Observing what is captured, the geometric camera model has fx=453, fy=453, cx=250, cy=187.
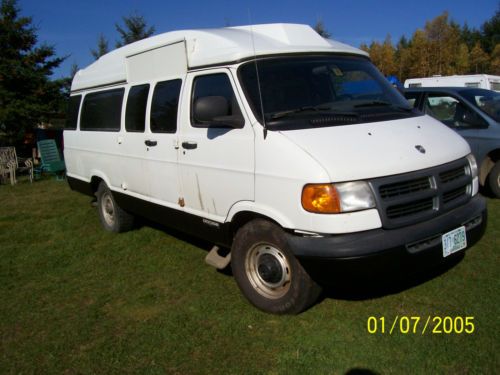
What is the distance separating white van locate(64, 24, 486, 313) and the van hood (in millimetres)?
11

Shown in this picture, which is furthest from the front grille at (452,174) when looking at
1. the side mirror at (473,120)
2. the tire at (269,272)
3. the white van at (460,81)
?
the white van at (460,81)

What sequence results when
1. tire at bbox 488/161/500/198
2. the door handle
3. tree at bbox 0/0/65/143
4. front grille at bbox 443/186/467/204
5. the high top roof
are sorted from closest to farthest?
front grille at bbox 443/186/467/204
the high top roof
the door handle
tire at bbox 488/161/500/198
tree at bbox 0/0/65/143

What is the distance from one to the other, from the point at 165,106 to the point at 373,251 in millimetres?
2710

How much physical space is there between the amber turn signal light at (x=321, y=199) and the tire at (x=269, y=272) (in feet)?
1.29

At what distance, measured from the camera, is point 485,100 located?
7668 mm

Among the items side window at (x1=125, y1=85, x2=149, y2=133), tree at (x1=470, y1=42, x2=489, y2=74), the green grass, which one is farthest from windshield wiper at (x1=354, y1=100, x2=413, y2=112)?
tree at (x1=470, y1=42, x2=489, y2=74)

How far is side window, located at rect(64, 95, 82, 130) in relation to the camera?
714cm

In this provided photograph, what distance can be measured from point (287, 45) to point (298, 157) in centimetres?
135

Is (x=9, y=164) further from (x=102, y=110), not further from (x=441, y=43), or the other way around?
(x=441, y=43)

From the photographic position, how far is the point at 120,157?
5730 mm

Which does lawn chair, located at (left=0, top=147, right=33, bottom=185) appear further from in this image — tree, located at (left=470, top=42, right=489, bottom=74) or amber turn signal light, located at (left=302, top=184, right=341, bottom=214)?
tree, located at (left=470, top=42, right=489, bottom=74)

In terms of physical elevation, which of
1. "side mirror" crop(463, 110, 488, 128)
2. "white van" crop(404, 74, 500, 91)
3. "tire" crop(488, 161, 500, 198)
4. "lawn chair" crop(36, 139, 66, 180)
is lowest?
"tire" crop(488, 161, 500, 198)

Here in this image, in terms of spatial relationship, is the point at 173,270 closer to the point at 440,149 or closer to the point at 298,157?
the point at 298,157

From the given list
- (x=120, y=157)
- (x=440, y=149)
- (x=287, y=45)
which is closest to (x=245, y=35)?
(x=287, y=45)
